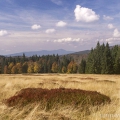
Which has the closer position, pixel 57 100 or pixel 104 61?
pixel 57 100

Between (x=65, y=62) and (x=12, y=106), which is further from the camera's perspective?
(x=65, y=62)

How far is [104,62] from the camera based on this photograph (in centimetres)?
6638

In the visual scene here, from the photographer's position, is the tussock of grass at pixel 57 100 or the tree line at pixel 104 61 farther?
the tree line at pixel 104 61

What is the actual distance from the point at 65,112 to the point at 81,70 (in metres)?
78.9

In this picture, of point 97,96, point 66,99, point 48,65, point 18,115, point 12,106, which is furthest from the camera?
point 48,65

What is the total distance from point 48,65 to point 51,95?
115 metres

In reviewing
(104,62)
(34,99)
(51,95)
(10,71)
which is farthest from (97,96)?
(10,71)

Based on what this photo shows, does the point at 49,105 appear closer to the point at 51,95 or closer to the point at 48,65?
the point at 51,95

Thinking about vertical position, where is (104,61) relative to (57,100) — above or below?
below

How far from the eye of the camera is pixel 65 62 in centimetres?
11250

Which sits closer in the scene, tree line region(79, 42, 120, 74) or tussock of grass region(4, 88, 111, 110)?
tussock of grass region(4, 88, 111, 110)

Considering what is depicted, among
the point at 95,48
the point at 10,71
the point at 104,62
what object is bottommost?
the point at 10,71

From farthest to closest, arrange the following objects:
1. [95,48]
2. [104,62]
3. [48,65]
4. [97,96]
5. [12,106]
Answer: [48,65] < [95,48] < [104,62] < [97,96] < [12,106]

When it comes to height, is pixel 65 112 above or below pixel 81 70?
above
